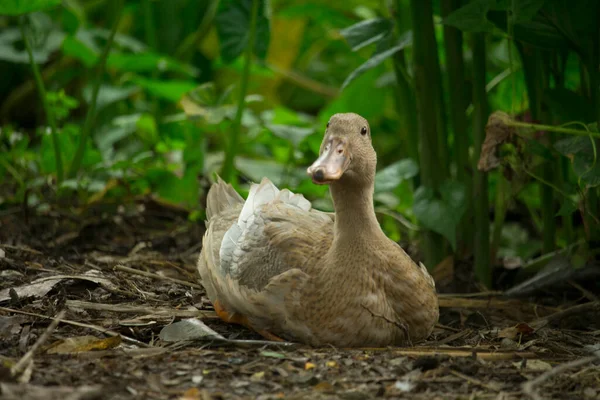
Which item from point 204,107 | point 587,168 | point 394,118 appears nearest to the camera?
point 587,168

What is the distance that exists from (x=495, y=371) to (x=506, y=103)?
1907 mm

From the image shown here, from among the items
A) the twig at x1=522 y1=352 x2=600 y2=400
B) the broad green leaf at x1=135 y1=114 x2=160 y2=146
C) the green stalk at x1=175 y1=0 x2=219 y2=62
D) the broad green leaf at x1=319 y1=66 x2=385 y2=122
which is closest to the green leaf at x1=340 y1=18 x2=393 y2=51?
the broad green leaf at x1=319 y1=66 x2=385 y2=122

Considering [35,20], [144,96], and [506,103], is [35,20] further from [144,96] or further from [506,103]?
[506,103]

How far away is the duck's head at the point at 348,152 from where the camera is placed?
2.68m

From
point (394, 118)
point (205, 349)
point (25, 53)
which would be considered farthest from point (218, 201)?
point (394, 118)

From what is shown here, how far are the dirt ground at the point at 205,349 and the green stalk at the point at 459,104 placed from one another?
0.46m

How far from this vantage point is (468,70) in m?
4.42

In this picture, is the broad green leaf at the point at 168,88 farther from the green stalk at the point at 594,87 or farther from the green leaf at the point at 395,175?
the green stalk at the point at 594,87

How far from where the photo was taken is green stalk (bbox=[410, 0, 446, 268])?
354 cm

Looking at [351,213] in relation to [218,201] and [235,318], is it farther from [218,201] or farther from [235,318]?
[218,201]

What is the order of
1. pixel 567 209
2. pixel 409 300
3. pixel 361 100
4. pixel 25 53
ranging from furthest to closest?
1. pixel 25 53
2. pixel 361 100
3. pixel 567 209
4. pixel 409 300

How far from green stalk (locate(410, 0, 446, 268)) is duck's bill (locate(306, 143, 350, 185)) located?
970 millimetres

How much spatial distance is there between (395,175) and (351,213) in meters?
0.89

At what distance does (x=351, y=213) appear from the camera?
2896 mm
